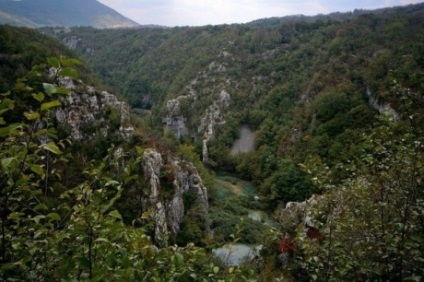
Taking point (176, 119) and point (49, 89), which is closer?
point (49, 89)

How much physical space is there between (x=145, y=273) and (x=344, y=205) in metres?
4.04

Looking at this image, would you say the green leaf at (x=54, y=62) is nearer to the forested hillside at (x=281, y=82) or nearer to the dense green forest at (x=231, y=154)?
the dense green forest at (x=231, y=154)

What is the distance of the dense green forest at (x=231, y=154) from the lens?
2.95m

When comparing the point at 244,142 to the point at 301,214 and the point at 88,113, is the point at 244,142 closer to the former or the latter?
the point at 88,113

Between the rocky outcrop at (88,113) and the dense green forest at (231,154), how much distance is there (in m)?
0.82

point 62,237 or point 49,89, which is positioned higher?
point 49,89

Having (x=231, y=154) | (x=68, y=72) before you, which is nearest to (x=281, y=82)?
(x=231, y=154)

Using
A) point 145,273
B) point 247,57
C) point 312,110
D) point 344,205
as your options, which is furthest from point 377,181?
point 247,57

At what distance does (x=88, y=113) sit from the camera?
39531 millimetres

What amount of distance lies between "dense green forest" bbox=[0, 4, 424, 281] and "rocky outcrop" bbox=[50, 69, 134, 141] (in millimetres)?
819

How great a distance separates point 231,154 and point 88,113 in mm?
51498

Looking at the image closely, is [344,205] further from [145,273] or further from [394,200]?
[145,273]

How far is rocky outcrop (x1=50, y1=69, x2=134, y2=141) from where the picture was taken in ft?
123

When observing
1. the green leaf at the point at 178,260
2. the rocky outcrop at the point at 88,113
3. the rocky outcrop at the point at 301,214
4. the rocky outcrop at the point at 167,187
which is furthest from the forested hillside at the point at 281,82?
the green leaf at the point at 178,260
